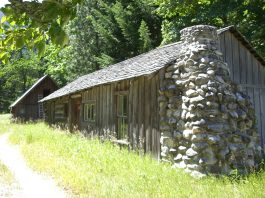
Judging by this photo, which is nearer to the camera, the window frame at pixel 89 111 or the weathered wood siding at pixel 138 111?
the weathered wood siding at pixel 138 111

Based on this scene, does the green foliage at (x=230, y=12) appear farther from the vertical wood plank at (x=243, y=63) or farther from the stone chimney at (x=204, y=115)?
the stone chimney at (x=204, y=115)

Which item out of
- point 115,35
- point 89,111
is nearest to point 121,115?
point 89,111

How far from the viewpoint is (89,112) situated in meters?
16.7

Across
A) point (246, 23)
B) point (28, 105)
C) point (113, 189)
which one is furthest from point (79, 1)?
point (28, 105)

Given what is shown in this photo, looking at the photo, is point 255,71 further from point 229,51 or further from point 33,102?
point 33,102

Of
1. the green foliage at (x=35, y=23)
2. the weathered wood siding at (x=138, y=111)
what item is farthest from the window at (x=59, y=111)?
the green foliage at (x=35, y=23)

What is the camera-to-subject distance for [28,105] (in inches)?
1433

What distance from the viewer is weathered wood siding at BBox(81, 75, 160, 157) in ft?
34.7

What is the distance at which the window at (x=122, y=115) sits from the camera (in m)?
12.5

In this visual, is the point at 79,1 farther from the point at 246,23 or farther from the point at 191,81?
the point at 246,23

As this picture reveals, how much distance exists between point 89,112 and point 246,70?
814 cm

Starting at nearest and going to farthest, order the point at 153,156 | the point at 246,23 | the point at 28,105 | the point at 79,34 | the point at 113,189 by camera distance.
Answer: the point at 113,189, the point at 153,156, the point at 246,23, the point at 79,34, the point at 28,105

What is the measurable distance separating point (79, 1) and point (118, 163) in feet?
24.0

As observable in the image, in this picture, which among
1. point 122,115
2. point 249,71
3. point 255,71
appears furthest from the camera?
point 122,115
